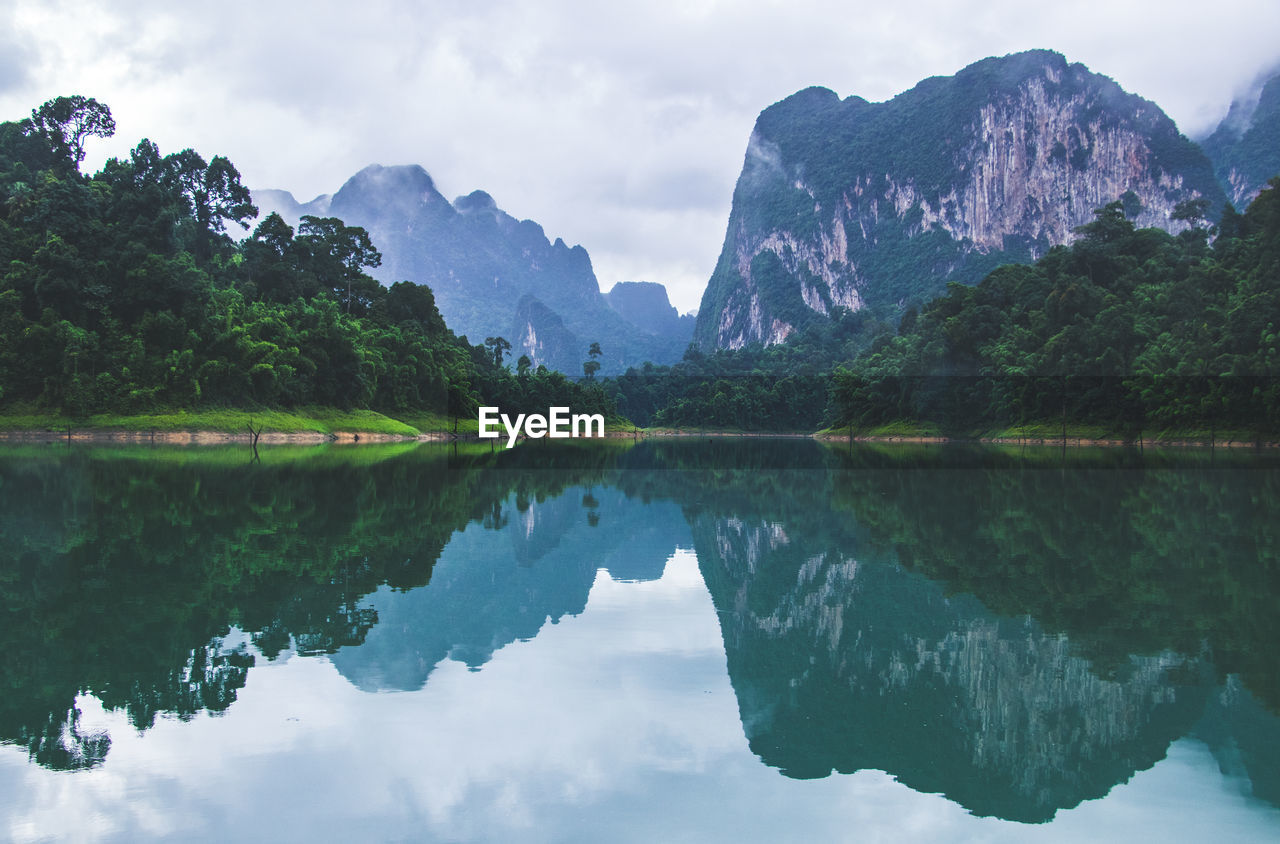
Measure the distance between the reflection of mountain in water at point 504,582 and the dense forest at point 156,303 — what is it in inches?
1576

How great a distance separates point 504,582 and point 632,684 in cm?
421

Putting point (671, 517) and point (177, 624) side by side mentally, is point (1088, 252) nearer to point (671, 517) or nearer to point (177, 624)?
point (671, 517)

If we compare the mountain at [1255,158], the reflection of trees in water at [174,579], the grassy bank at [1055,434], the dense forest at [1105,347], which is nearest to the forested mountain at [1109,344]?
the dense forest at [1105,347]

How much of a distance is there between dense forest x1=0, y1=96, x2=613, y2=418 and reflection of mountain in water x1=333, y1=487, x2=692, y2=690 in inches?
1576

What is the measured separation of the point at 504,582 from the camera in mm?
10234

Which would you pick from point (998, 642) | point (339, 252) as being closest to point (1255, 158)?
point (339, 252)

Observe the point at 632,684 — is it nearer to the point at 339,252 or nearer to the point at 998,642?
the point at 998,642

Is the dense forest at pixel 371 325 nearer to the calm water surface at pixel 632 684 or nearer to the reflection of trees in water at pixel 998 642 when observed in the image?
the calm water surface at pixel 632 684

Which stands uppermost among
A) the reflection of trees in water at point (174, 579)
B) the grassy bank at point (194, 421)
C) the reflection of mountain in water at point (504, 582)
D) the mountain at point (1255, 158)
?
the mountain at point (1255, 158)

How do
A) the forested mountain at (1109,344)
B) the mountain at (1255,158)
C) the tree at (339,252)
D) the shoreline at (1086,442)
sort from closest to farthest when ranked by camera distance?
the forested mountain at (1109,344), the shoreline at (1086,442), the tree at (339,252), the mountain at (1255,158)

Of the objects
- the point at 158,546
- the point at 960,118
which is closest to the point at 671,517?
the point at 158,546

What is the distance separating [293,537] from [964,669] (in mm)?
9381

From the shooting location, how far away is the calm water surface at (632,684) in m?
4.36

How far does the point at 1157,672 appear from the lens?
6422 mm
